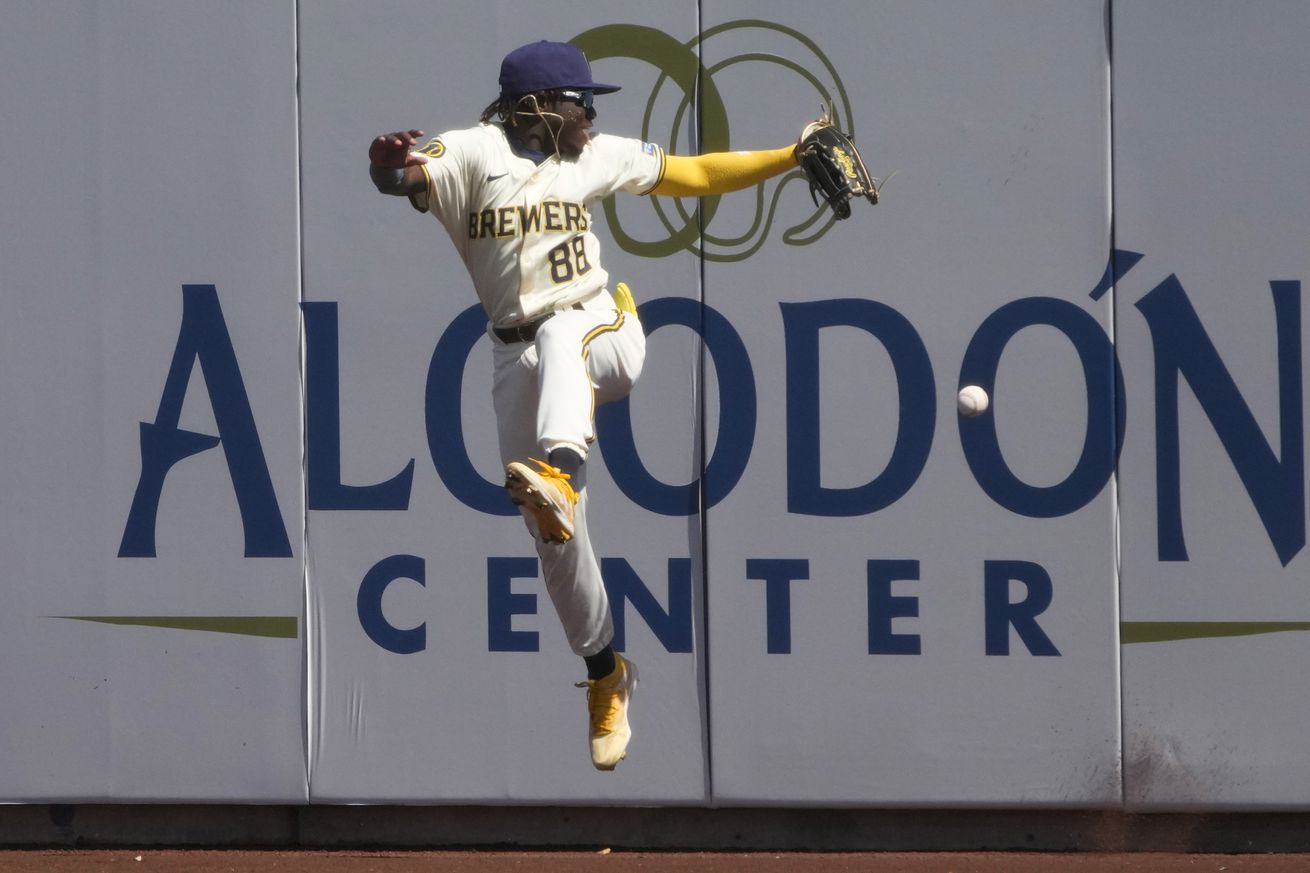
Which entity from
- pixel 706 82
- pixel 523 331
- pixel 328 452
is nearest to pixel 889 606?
pixel 706 82

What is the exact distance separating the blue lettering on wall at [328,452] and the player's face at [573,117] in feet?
8.05

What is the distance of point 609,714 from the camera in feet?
13.6

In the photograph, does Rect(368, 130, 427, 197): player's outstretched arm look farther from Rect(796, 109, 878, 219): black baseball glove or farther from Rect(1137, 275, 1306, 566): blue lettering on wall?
Rect(1137, 275, 1306, 566): blue lettering on wall

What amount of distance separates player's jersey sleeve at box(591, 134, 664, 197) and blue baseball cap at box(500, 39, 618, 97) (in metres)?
0.17

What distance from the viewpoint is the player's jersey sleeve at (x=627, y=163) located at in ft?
13.0

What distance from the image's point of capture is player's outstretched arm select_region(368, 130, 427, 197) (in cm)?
358

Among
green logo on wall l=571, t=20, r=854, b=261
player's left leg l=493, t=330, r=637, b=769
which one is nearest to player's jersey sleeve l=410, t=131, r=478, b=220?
player's left leg l=493, t=330, r=637, b=769

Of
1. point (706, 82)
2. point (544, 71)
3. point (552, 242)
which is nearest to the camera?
point (544, 71)

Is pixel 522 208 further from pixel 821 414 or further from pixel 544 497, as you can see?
pixel 821 414

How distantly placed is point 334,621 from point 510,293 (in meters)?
2.59

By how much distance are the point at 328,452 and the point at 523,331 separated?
238 cm

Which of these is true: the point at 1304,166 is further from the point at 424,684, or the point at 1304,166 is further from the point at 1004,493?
the point at 424,684

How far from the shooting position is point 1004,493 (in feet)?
19.7

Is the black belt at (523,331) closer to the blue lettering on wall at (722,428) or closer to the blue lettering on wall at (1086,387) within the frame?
the blue lettering on wall at (722,428)
